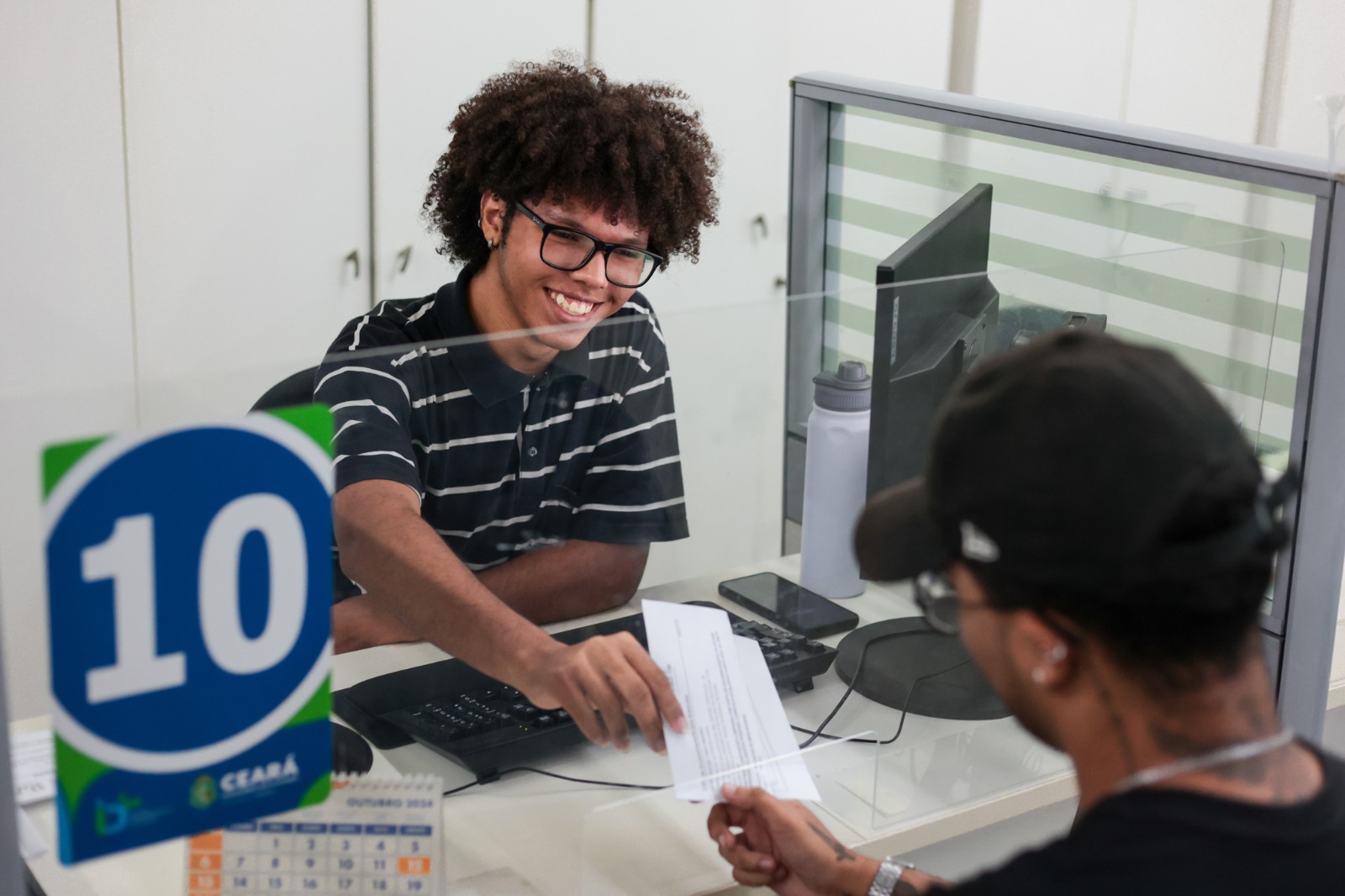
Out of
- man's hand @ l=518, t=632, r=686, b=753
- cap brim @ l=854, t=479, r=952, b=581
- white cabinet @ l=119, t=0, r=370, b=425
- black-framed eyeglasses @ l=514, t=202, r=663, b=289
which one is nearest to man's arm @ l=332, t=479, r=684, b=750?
man's hand @ l=518, t=632, r=686, b=753

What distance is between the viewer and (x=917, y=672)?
1.22 metres

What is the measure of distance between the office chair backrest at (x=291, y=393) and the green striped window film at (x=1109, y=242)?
44 cm

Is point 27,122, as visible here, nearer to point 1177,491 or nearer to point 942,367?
point 942,367

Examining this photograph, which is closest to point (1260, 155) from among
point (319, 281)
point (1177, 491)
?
point (1177, 491)

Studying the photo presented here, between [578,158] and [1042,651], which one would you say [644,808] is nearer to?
[1042,651]

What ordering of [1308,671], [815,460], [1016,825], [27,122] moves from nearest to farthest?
[815,460]
[1016,825]
[1308,671]
[27,122]

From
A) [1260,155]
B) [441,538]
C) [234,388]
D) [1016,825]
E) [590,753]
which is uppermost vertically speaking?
[1260,155]

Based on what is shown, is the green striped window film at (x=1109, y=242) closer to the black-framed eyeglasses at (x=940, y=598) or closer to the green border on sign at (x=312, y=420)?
the black-framed eyeglasses at (x=940, y=598)

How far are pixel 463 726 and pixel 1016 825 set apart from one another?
1.86 ft

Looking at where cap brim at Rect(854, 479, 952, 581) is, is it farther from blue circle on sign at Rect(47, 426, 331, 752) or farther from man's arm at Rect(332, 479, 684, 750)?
blue circle on sign at Rect(47, 426, 331, 752)

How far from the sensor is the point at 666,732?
1016 mm

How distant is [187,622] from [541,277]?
→ 801 mm

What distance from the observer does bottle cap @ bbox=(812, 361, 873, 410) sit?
46.2 inches

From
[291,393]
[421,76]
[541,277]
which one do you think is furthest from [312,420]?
[421,76]
